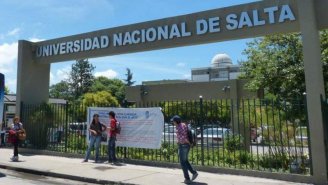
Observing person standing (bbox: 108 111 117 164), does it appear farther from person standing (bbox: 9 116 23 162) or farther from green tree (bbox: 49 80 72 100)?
green tree (bbox: 49 80 72 100)

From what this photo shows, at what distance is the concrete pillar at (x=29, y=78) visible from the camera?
17766 mm

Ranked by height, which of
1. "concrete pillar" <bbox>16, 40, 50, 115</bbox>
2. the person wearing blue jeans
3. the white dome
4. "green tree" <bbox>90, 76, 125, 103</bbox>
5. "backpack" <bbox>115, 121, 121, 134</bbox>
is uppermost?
the white dome

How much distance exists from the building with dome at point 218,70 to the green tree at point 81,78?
81.2ft

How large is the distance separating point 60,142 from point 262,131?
8566 millimetres

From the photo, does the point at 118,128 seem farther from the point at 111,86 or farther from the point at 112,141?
the point at 111,86

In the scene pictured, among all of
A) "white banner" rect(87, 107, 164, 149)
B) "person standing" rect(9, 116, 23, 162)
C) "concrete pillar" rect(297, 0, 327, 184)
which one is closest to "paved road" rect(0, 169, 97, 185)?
"person standing" rect(9, 116, 23, 162)

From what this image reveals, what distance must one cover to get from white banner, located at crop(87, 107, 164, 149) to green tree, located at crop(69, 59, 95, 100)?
76.7 metres

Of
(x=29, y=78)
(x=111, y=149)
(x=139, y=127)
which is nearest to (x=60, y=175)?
(x=111, y=149)

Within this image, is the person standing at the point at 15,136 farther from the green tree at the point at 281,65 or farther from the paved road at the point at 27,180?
the green tree at the point at 281,65

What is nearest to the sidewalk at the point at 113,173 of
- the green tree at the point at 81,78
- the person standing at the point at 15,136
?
the person standing at the point at 15,136

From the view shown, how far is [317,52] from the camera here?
10.6 metres

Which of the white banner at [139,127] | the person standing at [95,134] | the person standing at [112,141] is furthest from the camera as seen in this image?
the person standing at [95,134]

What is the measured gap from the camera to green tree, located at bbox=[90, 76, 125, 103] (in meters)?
87.2

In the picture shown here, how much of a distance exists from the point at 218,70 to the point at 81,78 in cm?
3219
